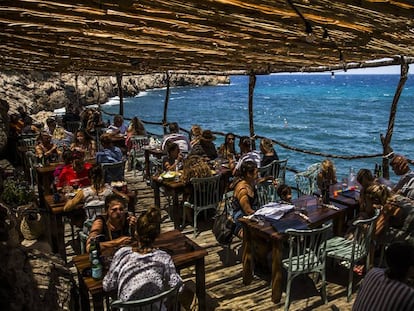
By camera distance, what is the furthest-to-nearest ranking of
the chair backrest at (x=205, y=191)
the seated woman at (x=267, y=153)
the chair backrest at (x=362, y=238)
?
the seated woman at (x=267, y=153) → the chair backrest at (x=205, y=191) → the chair backrest at (x=362, y=238)

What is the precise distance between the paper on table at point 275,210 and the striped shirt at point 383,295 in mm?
1985

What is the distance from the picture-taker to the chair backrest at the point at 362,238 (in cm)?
476

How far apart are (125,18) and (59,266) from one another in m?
2.68

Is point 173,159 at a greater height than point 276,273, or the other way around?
point 173,159

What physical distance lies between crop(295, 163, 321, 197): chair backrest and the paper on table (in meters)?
2.46

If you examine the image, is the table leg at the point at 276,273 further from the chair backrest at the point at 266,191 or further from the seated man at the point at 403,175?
the seated man at the point at 403,175

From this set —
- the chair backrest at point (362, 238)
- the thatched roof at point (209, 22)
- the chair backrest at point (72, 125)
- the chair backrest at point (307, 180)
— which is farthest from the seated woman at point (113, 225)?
the chair backrest at point (72, 125)

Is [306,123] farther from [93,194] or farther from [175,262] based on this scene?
[175,262]

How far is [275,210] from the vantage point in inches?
206

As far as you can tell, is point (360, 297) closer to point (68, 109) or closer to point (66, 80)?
point (68, 109)

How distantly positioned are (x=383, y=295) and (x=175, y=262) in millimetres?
1933

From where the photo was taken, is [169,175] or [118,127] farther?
[118,127]

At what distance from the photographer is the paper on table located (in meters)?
5.19

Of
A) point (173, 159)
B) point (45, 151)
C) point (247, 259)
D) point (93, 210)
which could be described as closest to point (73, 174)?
point (93, 210)
